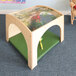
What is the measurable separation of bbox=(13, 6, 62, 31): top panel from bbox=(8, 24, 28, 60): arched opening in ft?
0.90

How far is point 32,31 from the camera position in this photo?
1416 mm

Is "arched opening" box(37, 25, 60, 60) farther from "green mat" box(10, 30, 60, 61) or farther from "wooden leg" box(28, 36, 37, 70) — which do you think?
"wooden leg" box(28, 36, 37, 70)

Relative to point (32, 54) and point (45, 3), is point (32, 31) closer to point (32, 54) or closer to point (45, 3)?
point (32, 54)

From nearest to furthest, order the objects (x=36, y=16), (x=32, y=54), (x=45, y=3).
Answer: (x=32, y=54) < (x=36, y=16) < (x=45, y=3)

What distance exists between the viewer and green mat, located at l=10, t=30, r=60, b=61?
1650 mm

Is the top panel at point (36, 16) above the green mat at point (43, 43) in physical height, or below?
above

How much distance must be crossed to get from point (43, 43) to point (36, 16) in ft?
1.36

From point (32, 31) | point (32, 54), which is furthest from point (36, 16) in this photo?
point (32, 54)

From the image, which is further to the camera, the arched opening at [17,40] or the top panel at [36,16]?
the arched opening at [17,40]

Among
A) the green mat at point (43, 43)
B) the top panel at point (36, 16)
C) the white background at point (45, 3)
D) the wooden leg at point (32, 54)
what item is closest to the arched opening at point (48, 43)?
the green mat at point (43, 43)

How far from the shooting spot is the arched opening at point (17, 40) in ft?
5.55

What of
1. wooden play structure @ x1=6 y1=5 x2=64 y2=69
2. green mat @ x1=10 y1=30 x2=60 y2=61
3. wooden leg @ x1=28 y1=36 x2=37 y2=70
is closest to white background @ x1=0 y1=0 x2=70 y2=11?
wooden play structure @ x1=6 y1=5 x2=64 y2=69

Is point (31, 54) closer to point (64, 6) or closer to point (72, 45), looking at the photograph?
point (72, 45)

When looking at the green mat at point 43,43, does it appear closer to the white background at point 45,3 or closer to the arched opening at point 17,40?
the arched opening at point 17,40
